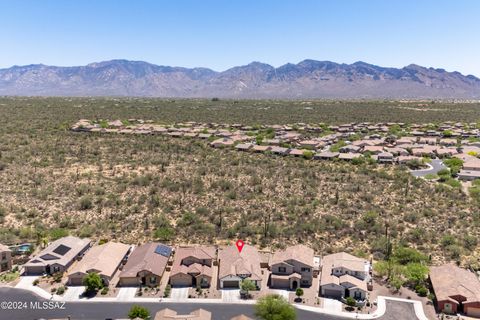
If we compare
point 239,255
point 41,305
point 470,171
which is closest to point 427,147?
point 470,171

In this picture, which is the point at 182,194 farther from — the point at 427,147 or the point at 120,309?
the point at 427,147

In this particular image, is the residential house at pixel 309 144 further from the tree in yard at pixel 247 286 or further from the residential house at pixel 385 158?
the tree in yard at pixel 247 286

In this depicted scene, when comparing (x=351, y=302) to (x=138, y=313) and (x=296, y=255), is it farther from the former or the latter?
(x=138, y=313)

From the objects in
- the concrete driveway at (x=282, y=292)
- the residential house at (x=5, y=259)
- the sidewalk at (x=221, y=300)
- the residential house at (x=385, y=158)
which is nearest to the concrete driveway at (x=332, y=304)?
the sidewalk at (x=221, y=300)

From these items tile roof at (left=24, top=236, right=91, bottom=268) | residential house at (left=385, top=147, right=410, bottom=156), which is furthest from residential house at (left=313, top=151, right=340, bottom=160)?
tile roof at (left=24, top=236, right=91, bottom=268)

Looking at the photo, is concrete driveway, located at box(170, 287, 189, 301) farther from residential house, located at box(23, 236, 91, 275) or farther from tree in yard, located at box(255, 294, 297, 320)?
residential house, located at box(23, 236, 91, 275)
